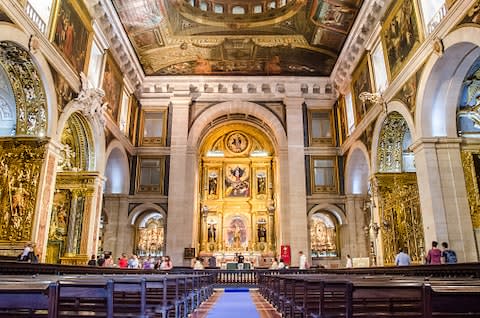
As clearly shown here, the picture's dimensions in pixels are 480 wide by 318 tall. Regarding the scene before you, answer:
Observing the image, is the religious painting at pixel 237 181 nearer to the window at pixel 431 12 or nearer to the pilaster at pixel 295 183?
the pilaster at pixel 295 183

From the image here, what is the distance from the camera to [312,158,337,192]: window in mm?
18969

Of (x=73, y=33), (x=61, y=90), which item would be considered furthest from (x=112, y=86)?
(x=61, y=90)

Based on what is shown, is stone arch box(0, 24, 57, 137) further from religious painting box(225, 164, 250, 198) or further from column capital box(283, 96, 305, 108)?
religious painting box(225, 164, 250, 198)

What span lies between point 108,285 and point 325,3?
1557 cm

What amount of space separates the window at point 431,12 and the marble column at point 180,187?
12.2 meters

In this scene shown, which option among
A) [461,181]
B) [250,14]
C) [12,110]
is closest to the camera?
[461,181]

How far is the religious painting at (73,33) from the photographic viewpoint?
1122cm

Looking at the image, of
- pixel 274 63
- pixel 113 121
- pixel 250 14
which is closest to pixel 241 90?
pixel 274 63

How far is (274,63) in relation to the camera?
19.8 m

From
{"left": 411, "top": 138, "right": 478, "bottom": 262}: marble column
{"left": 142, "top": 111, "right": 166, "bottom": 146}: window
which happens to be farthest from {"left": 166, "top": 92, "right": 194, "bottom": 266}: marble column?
{"left": 411, "top": 138, "right": 478, "bottom": 262}: marble column

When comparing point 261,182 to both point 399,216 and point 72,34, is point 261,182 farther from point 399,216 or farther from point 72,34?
point 72,34

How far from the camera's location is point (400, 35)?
1205 centimetres

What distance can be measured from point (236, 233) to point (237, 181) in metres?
3.15

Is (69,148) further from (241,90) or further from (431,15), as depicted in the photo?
(431,15)
